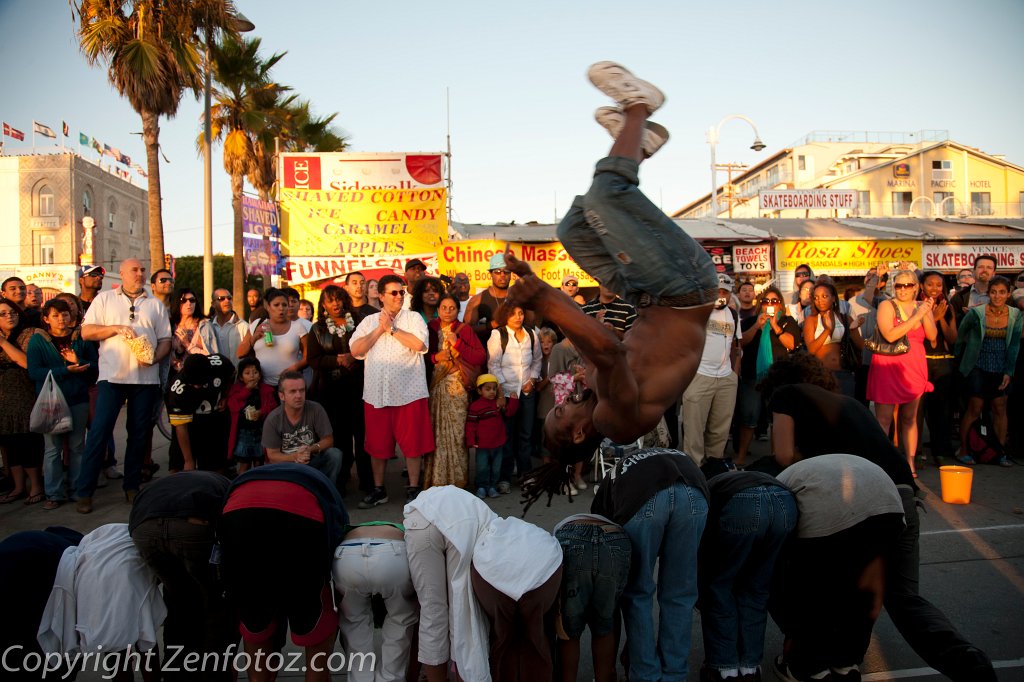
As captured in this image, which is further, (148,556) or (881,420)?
(881,420)

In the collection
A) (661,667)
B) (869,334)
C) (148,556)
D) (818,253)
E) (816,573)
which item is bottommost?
(661,667)

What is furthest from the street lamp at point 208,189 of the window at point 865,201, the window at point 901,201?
the window at point 901,201

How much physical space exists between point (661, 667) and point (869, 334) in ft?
18.0

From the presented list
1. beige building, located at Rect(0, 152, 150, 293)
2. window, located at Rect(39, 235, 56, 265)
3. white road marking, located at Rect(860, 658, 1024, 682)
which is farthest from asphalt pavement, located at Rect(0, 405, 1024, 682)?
window, located at Rect(39, 235, 56, 265)

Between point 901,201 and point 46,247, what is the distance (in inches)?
2102

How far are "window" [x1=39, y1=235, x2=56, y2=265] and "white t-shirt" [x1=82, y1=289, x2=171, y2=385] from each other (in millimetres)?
46195

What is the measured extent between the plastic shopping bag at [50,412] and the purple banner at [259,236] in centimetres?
1311

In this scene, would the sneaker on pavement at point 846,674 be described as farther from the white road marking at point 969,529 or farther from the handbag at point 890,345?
the handbag at point 890,345

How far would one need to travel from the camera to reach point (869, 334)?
7352mm

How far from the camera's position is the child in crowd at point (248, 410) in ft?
20.3

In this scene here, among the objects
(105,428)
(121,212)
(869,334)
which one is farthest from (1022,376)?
(121,212)

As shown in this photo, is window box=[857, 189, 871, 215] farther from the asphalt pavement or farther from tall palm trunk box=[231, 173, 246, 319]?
the asphalt pavement

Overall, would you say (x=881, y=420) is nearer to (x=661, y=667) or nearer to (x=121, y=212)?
(x=661, y=667)

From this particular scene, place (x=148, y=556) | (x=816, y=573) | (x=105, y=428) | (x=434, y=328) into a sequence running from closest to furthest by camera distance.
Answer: (x=148, y=556) → (x=816, y=573) → (x=105, y=428) → (x=434, y=328)
